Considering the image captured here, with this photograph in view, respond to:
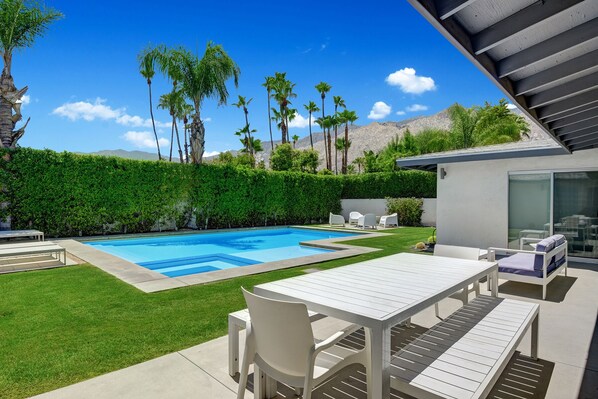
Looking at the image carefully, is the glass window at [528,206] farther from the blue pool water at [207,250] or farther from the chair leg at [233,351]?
the chair leg at [233,351]

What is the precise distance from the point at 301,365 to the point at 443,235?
34.2 feet

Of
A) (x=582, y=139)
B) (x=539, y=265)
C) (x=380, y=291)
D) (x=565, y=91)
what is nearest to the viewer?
(x=380, y=291)

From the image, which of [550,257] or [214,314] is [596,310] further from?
[214,314]

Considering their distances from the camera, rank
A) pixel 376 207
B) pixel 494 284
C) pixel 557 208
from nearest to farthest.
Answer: pixel 494 284, pixel 557 208, pixel 376 207

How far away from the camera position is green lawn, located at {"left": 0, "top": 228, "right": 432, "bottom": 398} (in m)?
3.22

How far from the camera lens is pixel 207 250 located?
12914 millimetres

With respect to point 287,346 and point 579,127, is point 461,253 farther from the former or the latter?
point 287,346

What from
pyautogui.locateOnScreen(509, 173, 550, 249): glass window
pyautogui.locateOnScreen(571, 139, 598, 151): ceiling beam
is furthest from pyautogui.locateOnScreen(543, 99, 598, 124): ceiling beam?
pyautogui.locateOnScreen(509, 173, 550, 249): glass window

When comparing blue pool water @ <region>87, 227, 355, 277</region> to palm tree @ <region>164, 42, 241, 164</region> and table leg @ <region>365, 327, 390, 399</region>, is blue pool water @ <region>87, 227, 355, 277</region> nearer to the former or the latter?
palm tree @ <region>164, 42, 241, 164</region>

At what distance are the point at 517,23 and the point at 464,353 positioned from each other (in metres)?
2.54

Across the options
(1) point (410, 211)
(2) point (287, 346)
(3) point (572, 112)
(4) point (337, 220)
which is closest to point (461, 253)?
(3) point (572, 112)

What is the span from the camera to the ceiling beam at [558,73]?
325cm

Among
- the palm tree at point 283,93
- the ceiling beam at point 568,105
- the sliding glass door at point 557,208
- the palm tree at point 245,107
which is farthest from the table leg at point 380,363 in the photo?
the palm tree at point 245,107

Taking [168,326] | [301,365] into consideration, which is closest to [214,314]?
[168,326]
